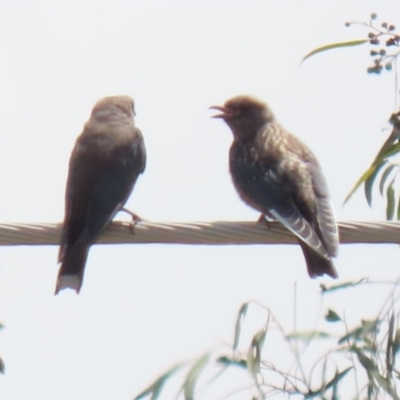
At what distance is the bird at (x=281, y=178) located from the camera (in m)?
6.20

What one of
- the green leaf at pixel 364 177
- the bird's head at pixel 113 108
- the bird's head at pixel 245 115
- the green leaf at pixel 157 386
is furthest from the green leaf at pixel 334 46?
the bird's head at pixel 113 108

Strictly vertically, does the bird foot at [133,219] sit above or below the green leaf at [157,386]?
above

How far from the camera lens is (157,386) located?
4.94 m

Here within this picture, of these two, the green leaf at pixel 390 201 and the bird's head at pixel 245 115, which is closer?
the green leaf at pixel 390 201

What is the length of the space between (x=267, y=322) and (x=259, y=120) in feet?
10.4

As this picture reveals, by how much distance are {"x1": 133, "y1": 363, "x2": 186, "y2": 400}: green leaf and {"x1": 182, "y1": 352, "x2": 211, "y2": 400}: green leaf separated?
0.28 feet

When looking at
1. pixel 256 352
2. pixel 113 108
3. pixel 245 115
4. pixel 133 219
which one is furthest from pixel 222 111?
pixel 256 352

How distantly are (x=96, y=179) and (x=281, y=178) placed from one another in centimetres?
96

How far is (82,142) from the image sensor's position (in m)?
7.31

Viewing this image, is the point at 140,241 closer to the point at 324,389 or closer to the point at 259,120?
the point at 324,389

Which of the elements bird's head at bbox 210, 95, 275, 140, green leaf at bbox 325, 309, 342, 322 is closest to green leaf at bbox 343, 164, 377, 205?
green leaf at bbox 325, 309, 342, 322

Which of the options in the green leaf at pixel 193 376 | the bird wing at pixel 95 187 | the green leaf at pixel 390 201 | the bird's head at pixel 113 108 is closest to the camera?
the green leaf at pixel 193 376

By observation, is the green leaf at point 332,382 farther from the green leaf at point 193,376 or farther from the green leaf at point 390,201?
the green leaf at point 390,201

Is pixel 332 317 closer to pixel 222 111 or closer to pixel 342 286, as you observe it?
pixel 342 286
